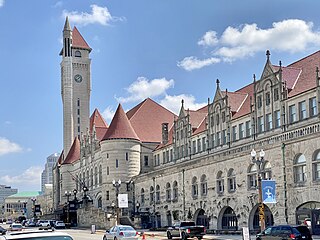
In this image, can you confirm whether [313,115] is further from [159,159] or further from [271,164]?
[159,159]

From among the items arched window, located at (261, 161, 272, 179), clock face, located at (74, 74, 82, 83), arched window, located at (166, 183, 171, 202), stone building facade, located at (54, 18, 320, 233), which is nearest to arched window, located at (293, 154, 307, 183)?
stone building facade, located at (54, 18, 320, 233)

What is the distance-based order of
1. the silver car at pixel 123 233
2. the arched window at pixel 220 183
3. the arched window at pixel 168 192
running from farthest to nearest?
the arched window at pixel 168 192
the arched window at pixel 220 183
the silver car at pixel 123 233

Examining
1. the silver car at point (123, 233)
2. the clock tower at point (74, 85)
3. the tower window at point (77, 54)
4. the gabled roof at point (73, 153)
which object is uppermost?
the tower window at point (77, 54)

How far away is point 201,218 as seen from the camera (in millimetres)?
58375

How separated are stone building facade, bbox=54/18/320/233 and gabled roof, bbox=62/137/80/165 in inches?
700

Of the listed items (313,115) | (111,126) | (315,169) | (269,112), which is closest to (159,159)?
(111,126)

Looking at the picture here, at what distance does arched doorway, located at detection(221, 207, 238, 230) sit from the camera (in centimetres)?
5134

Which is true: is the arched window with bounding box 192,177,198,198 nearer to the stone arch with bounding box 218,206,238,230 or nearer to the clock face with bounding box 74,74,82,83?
the stone arch with bounding box 218,206,238,230

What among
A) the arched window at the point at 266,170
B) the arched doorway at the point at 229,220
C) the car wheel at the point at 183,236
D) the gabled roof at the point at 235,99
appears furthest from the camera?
the gabled roof at the point at 235,99

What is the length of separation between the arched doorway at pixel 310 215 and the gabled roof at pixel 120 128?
4517cm

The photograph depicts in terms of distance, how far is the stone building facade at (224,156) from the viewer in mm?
42906

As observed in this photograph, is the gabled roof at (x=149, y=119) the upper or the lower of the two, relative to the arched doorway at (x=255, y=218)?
upper

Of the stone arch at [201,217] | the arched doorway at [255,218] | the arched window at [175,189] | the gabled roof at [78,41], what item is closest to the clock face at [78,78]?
Result: the gabled roof at [78,41]

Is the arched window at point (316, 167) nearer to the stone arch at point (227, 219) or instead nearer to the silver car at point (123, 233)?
the stone arch at point (227, 219)
